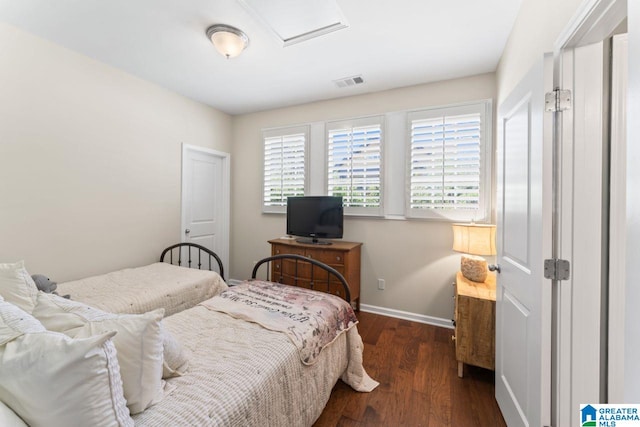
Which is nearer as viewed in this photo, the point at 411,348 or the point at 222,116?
the point at 411,348

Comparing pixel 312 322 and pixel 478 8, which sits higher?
pixel 478 8

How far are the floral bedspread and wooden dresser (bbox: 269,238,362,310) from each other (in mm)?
980

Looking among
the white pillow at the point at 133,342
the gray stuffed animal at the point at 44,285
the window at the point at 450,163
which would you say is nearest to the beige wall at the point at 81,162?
the gray stuffed animal at the point at 44,285

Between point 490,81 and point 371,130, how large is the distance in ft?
4.35

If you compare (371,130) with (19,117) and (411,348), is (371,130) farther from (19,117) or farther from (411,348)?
(19,117)

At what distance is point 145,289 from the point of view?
7.33ft

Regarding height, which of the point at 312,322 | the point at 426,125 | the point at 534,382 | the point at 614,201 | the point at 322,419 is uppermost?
the point at 426,125

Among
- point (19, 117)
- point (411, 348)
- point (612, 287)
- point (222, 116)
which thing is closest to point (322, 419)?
point (411, 348)

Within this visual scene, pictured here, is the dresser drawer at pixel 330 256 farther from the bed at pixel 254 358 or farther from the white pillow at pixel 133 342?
the white pillow at pixel 133 342

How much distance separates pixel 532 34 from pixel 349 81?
1756mm

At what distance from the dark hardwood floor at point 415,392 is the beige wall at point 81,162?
275cm

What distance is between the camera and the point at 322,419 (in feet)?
5.39

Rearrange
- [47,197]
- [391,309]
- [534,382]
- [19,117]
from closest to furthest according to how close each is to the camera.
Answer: [534,382], [19,117], [47,197], [391,309]

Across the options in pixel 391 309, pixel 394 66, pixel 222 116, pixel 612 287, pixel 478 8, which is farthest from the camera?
pixel 222 116
